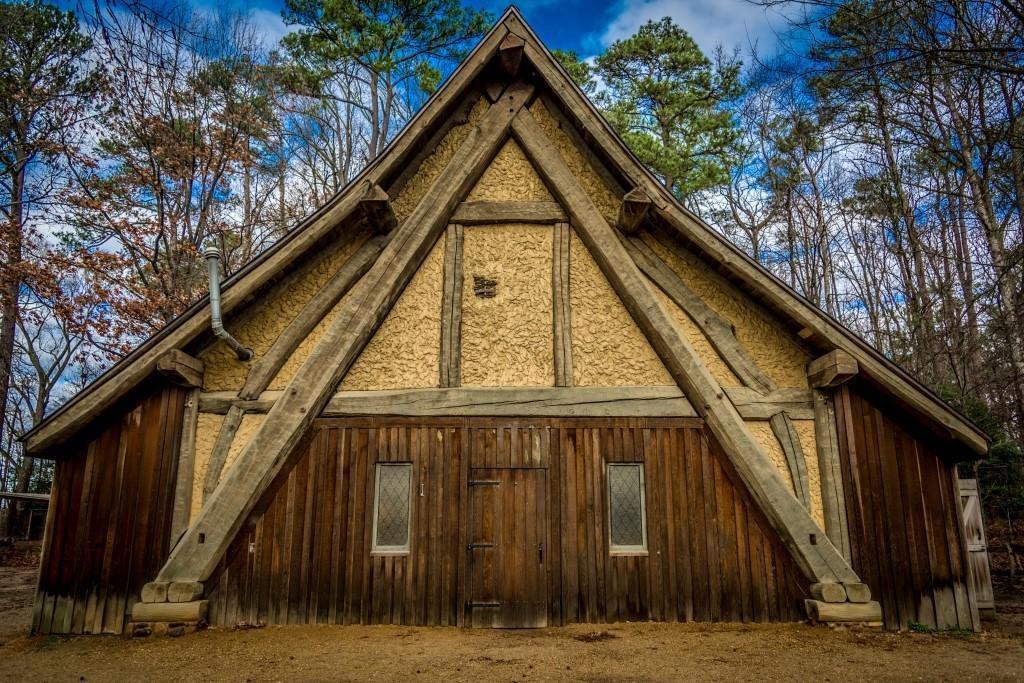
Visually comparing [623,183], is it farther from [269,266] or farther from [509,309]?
[269,266]

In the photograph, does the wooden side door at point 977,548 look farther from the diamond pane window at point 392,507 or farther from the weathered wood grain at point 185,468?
the weathered wood grain at point 185,468

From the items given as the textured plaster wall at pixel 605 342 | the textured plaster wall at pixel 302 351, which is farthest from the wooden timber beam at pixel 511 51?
the textured plaster wall at pixel 302 351

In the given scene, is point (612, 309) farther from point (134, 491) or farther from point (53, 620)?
point (53, 620)

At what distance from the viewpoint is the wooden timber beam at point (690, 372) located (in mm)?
6008

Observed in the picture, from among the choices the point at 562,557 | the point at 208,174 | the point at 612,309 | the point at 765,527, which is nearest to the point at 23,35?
the point at 208,174

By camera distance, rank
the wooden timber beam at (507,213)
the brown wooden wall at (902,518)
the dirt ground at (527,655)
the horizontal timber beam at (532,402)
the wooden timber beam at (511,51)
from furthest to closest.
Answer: the wooden timber beam at (511,51)
the wooden timber beam at (507,213)
the horizontal timber beam at (532,402)
the brown wooden wall at (902,518)
the dirt ground at (527,655)

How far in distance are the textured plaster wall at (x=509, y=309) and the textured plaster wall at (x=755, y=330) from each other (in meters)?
1.72

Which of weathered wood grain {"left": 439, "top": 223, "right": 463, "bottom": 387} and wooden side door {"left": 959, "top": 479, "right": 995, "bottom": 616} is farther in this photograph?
wooden side door {"left": 959, "top": 479, "right": 995, "bottom": 616}

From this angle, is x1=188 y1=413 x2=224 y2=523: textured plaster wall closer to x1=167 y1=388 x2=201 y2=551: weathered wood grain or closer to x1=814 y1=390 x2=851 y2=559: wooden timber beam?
x1=167 y1=388 x2=201 y2=551: weathered wood grain

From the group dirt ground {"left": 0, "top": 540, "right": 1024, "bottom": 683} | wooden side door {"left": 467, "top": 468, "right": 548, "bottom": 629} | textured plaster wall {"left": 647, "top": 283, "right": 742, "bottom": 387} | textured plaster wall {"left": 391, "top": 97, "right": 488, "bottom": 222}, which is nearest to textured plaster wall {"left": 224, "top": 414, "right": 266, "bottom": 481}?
dirt ground {"left": 0, "top": 540, "right": 1024, "bottom": 683}

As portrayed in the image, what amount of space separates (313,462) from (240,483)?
31.4 inches

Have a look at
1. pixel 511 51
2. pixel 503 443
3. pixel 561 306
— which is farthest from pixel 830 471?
pixel 511 51

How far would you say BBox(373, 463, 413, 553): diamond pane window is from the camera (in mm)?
6586

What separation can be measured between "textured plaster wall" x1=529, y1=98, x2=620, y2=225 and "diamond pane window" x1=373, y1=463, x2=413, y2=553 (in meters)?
4.11
